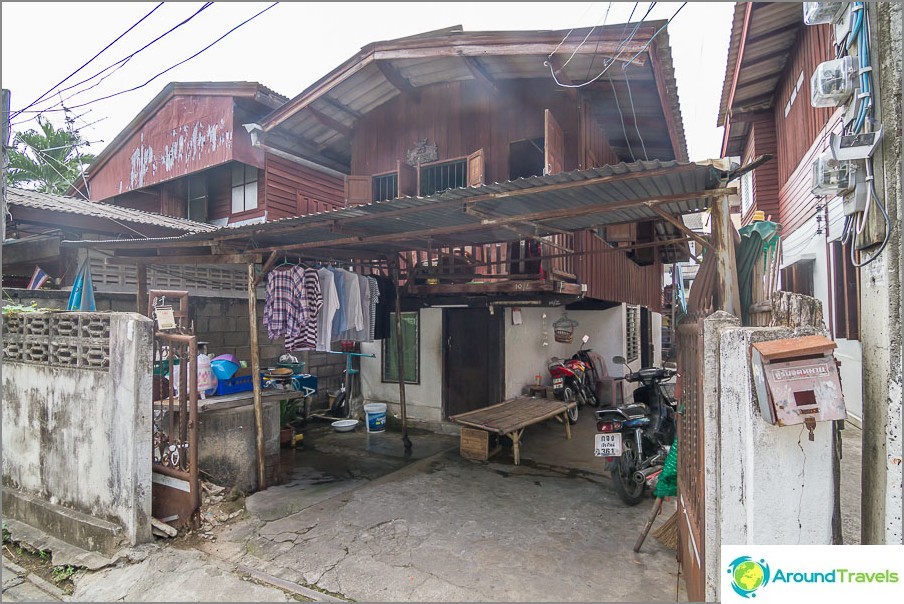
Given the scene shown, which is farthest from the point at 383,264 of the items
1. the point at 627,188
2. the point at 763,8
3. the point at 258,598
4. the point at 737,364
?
the point at 763,8

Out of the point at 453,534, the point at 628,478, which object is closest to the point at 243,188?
the point at 453,534

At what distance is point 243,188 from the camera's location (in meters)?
11.5

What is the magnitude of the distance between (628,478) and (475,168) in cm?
511

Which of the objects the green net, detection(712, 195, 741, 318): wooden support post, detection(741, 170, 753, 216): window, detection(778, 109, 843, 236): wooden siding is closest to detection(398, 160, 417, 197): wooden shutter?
detection(712, 195, 741, 318): wooden support post

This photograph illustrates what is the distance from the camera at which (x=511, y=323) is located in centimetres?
898

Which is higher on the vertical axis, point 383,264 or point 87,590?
point 383,264

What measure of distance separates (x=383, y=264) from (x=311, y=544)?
177 inches

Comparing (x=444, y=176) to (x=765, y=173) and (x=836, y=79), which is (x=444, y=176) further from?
(x=765, y=173)

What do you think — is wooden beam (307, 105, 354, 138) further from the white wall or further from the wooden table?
the white wall

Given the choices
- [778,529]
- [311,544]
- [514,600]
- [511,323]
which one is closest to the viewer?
[778,529]

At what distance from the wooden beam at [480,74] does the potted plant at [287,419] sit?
6.13 metres

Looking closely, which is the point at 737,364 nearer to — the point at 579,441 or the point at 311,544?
the point at 311,544

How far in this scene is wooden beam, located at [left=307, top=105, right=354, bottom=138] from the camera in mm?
9172

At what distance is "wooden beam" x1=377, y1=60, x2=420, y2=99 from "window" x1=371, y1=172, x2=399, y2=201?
1.52m
